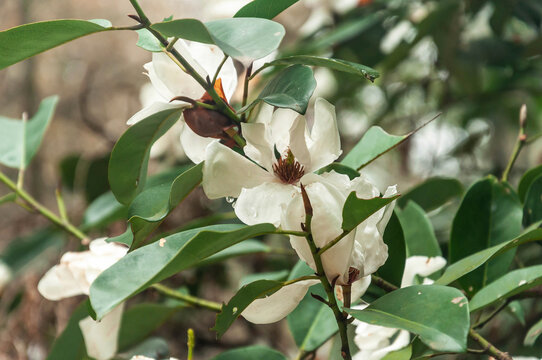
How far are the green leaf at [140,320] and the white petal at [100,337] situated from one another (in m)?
0.12

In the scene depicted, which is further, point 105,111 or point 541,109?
point 105,111

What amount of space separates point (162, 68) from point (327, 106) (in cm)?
Result: 12

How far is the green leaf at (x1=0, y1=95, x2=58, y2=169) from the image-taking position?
0.65 m

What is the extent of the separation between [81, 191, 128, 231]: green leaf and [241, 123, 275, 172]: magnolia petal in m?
0.40

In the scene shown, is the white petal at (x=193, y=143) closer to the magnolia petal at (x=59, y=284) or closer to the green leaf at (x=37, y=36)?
the green leaf at (x=37, y=36)

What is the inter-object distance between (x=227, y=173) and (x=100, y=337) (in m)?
0.26

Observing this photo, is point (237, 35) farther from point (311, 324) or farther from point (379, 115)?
point (379, 115)

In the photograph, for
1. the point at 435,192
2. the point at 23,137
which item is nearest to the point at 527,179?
the point at 435,192

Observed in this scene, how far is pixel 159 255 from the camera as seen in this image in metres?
0.30

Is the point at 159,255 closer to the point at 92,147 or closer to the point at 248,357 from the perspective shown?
the point at 248,357

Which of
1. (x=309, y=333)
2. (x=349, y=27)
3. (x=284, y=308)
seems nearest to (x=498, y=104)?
(x=349, y=27)

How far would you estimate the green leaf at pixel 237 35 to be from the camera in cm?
30

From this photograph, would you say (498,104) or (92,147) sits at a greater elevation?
(498,104)

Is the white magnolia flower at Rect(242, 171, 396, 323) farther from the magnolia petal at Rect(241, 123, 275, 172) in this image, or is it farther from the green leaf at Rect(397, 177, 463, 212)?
the green leaf at Rect(397, 177, 463, 212)
